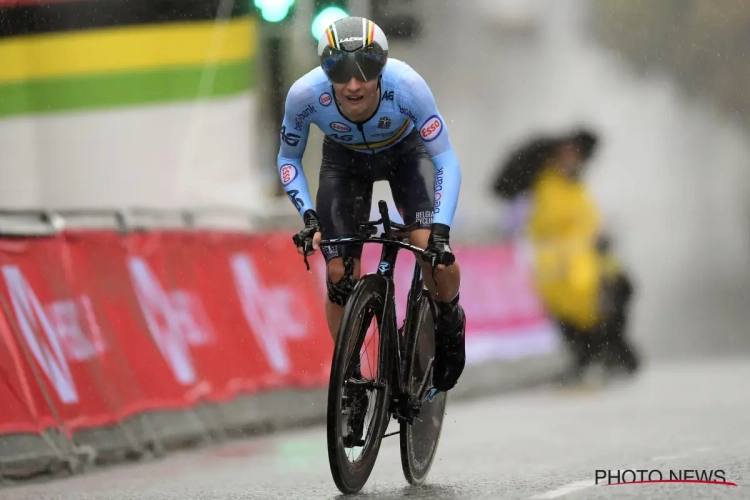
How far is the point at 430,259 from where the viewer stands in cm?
695

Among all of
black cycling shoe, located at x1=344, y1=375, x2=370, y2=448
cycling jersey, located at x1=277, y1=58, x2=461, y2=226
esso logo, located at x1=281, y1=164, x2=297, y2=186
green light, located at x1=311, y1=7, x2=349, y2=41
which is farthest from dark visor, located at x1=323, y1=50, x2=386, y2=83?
green light, located at x1=311, y1=7, x2=349, y2=41

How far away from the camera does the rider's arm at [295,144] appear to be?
24.0 ft

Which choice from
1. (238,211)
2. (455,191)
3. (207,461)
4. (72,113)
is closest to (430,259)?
(455,191)

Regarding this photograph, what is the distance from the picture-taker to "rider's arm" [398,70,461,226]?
7.26 metres

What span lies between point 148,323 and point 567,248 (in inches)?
259

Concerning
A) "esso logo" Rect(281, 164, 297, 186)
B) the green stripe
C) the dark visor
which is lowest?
"esso logo" Rect(281, 164, 297, 186)

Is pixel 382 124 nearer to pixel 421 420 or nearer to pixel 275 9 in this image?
pixel 421 420

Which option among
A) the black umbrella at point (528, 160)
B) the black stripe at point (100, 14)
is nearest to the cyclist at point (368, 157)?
the black stripe at point (100, 14)

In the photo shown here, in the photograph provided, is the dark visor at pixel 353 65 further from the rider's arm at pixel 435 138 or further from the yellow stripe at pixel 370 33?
the rider's arm at pixel 435 138

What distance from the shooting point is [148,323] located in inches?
409

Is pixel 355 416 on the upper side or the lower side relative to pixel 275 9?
lower

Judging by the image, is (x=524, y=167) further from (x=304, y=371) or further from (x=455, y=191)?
(x=455, y=191)

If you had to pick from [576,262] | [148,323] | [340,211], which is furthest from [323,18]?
[340,211]

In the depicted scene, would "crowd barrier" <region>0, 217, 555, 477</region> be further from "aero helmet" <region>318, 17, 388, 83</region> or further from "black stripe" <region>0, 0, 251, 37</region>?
"aero helmet" <region>318, 17, 388, 83</region>
